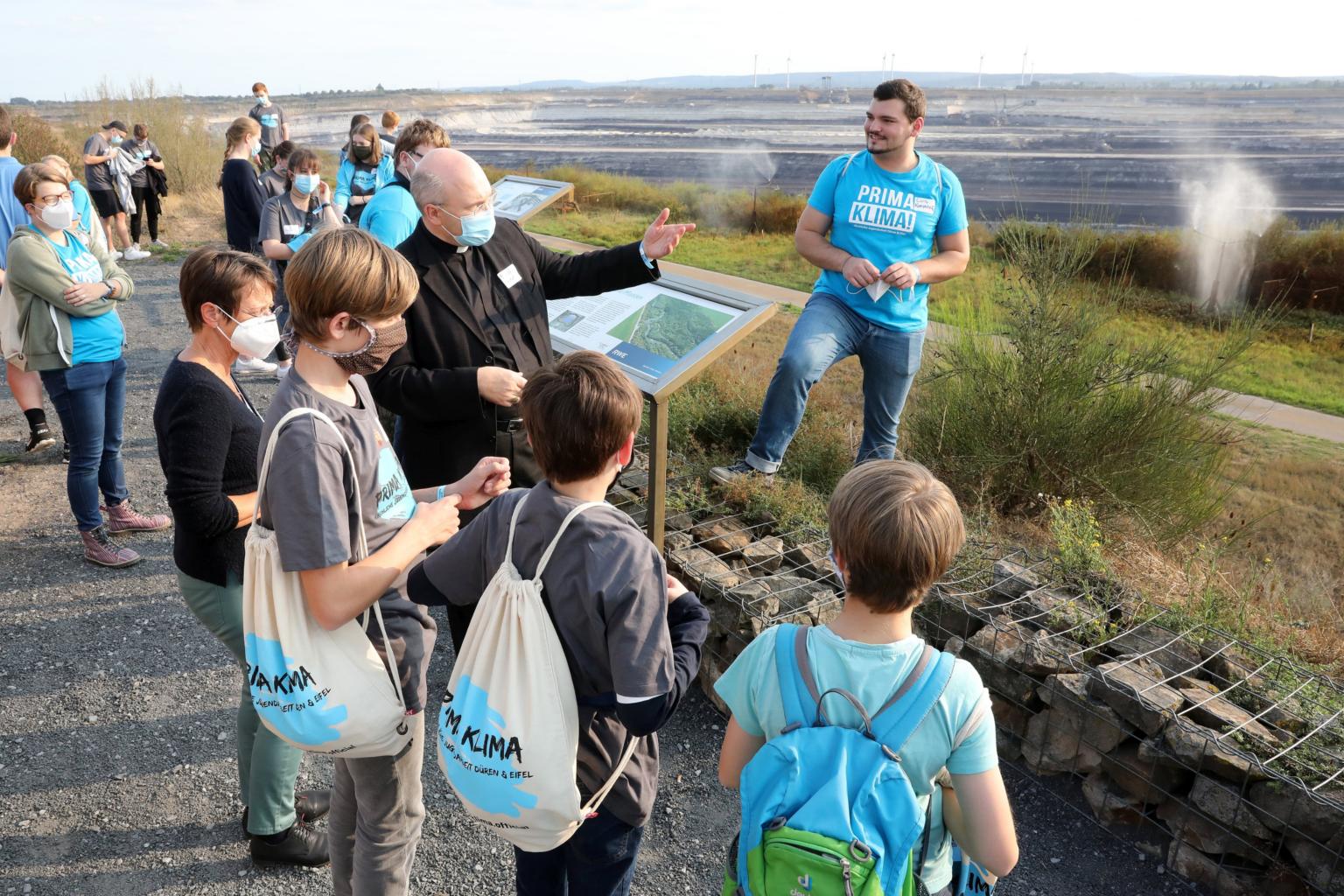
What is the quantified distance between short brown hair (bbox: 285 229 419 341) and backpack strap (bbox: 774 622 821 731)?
1117 millimetres

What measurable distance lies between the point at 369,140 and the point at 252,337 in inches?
222

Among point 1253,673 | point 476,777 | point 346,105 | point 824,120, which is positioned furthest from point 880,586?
point 346,105

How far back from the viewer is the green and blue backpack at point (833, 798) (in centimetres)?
144

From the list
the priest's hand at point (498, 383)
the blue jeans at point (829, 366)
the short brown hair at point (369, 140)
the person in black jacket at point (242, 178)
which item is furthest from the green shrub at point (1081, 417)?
the person in black jacket at point (242, 178)

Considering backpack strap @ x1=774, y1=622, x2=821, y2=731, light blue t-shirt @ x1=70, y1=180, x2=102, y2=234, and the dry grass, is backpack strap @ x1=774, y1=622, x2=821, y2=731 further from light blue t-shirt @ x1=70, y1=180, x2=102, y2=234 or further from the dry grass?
light blue t-shirt @ x1=70, y1=180, x2=102, y2=234

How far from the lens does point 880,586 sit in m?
1.60

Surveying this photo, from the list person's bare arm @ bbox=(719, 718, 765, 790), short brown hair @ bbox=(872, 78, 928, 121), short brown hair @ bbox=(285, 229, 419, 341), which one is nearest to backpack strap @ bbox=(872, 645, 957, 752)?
person's bare arm @ bbox=(719, 718, 765, 790)

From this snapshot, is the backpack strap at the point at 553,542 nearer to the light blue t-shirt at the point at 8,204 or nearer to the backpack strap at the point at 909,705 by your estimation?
the backpack strap at the point at 909,705

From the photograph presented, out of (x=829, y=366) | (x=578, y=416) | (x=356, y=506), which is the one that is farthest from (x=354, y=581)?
(x=829, y=366)

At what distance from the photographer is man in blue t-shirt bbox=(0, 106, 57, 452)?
5418 millimetres

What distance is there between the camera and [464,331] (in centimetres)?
297

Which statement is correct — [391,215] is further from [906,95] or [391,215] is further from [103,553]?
[906,95]

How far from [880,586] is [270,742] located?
189 centimetres

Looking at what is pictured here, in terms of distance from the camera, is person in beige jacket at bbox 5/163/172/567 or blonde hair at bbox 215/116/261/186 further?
blonde hair at bbox 215/116/261/186
